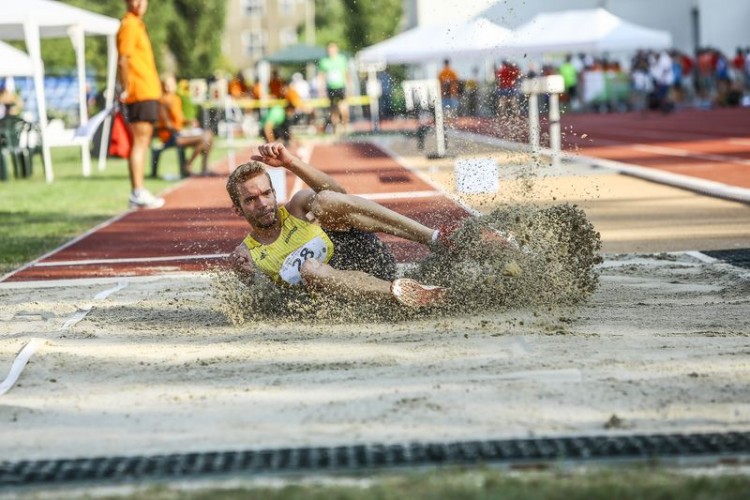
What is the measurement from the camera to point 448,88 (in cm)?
2933

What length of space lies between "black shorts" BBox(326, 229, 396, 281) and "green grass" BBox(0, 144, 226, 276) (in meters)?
3.67

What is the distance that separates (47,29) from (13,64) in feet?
8.79

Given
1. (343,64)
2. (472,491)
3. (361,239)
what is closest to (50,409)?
(472,491)

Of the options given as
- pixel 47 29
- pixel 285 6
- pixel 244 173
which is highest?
pixel 285 6

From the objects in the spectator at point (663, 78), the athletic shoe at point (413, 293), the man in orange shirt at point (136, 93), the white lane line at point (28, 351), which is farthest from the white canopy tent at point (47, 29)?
the spectator at point (663, 78)

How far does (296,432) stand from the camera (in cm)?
445

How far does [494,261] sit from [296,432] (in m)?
2.73

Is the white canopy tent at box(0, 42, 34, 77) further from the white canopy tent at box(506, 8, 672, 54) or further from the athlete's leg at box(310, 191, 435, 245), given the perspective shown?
the athlete's leg at box(310, 191, 435, 245)

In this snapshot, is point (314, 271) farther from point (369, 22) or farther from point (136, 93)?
point (369, 22)

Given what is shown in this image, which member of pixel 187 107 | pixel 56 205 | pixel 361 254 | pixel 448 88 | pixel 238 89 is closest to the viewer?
pixel 361 254

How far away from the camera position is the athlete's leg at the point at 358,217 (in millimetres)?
6840

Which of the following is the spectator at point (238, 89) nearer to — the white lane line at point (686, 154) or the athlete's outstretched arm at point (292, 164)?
the white lane line at point (686, 154)

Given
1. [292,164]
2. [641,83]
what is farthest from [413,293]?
[641,83]

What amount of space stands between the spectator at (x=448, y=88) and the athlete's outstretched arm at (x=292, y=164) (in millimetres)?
19582
